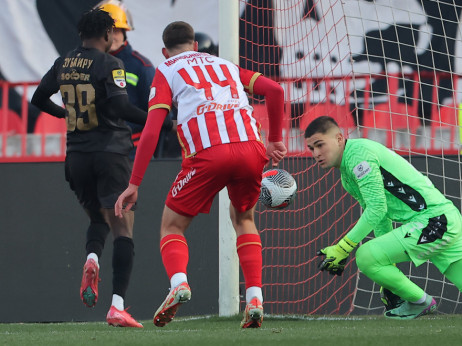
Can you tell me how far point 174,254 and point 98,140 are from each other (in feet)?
3.80

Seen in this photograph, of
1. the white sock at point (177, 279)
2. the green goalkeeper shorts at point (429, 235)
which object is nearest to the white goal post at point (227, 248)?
the green goalkeeper shorts at point (429, 235)

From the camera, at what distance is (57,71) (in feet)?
16.5

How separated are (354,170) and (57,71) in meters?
1.76

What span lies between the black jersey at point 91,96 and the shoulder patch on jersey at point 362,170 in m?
1.28

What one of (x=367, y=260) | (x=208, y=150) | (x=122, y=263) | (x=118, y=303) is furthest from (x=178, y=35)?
(x=367, y=260)

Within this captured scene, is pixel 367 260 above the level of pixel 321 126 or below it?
below

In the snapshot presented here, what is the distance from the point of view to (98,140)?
4863 mm

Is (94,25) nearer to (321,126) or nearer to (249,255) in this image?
(321,126)

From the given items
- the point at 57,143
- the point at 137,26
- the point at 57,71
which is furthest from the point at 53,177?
the point at 57,71

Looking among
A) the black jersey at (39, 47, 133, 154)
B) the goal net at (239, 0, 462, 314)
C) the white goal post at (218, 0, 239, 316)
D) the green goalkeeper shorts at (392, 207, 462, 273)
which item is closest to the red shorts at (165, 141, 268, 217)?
the black jersey at (39, 47, 133, 154)

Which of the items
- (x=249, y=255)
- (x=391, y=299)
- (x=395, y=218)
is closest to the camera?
(x=249, y=255)

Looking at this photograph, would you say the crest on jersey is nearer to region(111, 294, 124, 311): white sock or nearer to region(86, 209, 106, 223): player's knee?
region(86, 209, 106, 223): player's knee

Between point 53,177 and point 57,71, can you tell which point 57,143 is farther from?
point 57,71

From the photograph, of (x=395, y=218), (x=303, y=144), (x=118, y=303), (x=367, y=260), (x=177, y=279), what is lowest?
(x=118, y=303)
